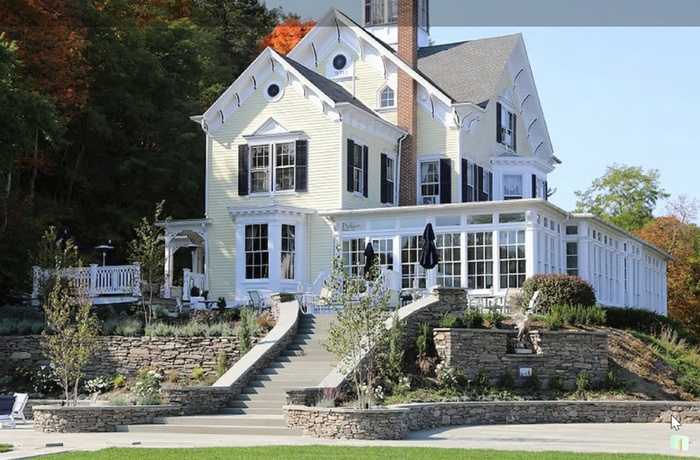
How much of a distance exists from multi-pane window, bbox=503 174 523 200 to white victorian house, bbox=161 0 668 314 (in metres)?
0.05

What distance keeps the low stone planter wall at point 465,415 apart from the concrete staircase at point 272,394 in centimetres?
72

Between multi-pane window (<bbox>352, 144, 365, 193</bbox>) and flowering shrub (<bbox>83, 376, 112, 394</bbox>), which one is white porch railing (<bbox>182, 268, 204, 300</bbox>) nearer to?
multi-pane window (<bbox>352, 144, 365, 193</bbox>)

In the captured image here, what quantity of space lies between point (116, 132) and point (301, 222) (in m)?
11.5

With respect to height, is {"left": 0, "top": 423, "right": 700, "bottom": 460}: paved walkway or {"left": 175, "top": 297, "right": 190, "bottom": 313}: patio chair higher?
{"left": 175, "top": 297, "right": 190, "bottom": 313}: patio chair

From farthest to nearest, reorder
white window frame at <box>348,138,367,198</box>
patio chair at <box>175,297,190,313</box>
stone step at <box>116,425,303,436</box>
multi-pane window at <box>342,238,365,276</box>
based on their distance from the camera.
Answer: white window frame at <box>348,138,367,198</box> → multi-pane window at <box>342,238,365,276</box> → patio chair at <box>175,297,190,313</box> → stone step at <box>116,425,303,436</box>

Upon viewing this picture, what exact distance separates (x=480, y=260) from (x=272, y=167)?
721 cm

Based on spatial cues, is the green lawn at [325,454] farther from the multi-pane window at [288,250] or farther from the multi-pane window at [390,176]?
the multi-pane window at [390,176]

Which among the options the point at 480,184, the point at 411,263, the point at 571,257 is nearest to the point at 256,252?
the point at 411,263

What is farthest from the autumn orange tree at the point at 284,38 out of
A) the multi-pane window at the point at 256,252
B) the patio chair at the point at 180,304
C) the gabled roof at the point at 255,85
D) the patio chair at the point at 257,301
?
the patio chair at the point at 257,301

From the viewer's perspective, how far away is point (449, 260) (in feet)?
99.2

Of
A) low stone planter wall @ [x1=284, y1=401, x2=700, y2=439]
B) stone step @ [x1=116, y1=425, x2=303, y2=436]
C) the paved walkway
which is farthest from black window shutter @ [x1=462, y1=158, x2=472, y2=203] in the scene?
stone step @ [x1=116, y1=425, x2=303, y2=436]

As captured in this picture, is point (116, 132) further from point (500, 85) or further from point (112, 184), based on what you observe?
point (500, 85)

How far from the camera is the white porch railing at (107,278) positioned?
29.2m

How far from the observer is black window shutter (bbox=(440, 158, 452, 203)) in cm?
3362
